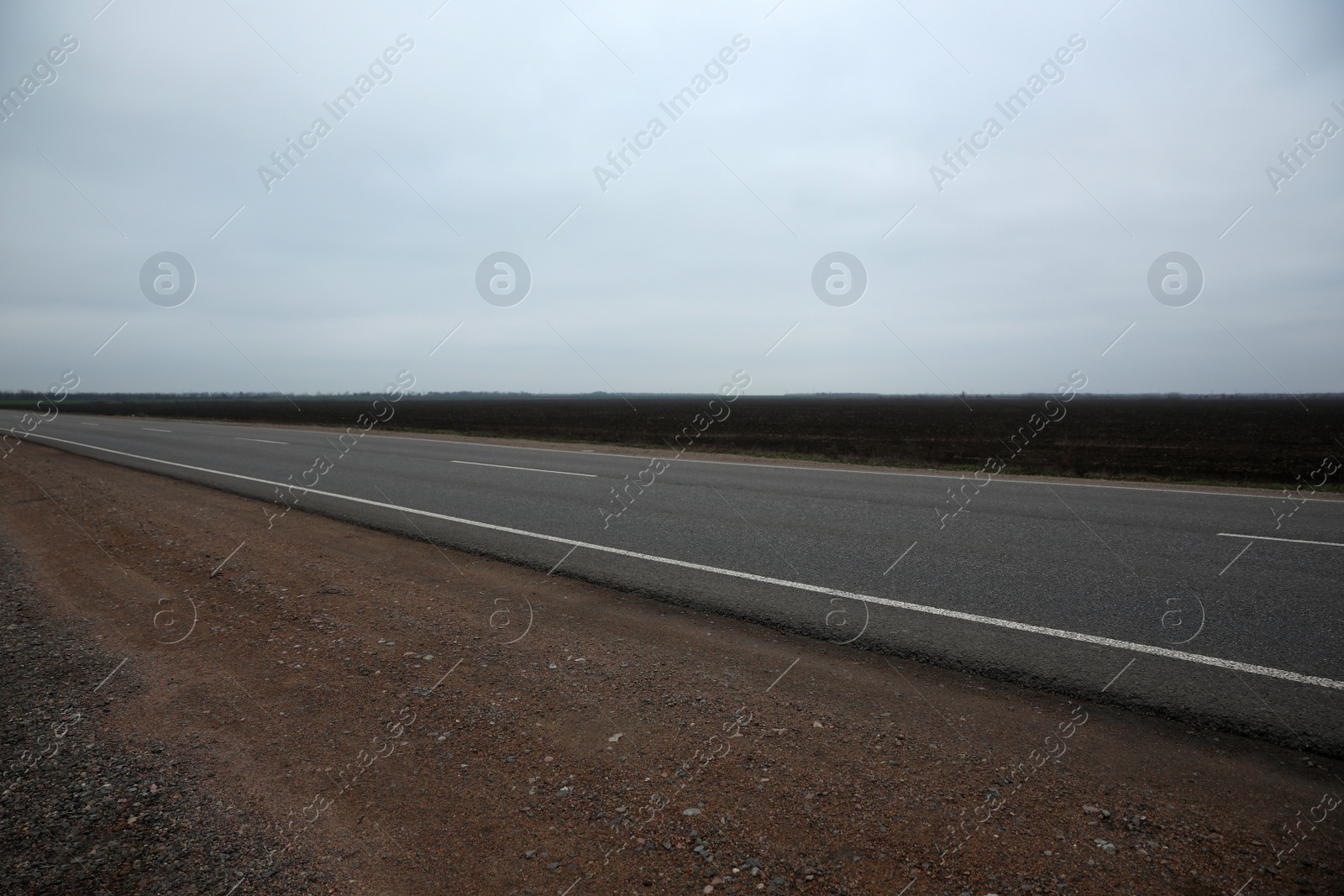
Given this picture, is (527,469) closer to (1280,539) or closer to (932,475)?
(932,475)

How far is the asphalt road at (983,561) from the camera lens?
393 cm

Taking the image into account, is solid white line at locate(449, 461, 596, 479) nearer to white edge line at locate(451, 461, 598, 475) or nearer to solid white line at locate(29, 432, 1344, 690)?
white edge line at locate(451, 461, 598, 475)

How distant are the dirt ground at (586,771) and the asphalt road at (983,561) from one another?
36 cm

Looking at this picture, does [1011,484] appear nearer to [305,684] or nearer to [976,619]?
[976,619]

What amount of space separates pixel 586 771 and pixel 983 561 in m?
4.58

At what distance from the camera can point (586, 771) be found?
2984mm

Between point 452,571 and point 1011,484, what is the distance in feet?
29.3

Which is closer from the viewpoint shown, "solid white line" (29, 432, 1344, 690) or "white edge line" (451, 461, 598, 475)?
"solid white line" (29, 432, 1344, 690)

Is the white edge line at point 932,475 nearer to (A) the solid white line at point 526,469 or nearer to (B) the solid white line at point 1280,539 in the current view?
(A) the solid white line at point 526,469

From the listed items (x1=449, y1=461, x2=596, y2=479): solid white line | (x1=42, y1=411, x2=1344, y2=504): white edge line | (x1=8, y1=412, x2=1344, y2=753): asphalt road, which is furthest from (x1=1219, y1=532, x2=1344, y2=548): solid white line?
(x1=449, y1=461, x2=596, y2=479): solid white line

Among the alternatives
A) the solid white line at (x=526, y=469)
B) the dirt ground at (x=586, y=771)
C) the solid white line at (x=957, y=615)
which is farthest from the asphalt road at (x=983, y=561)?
the dirt ground at (x=586, y=771)

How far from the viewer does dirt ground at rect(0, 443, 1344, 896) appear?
2.40 meters

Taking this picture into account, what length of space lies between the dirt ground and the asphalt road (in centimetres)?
36

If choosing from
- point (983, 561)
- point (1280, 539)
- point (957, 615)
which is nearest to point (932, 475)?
point (1280, 539)
